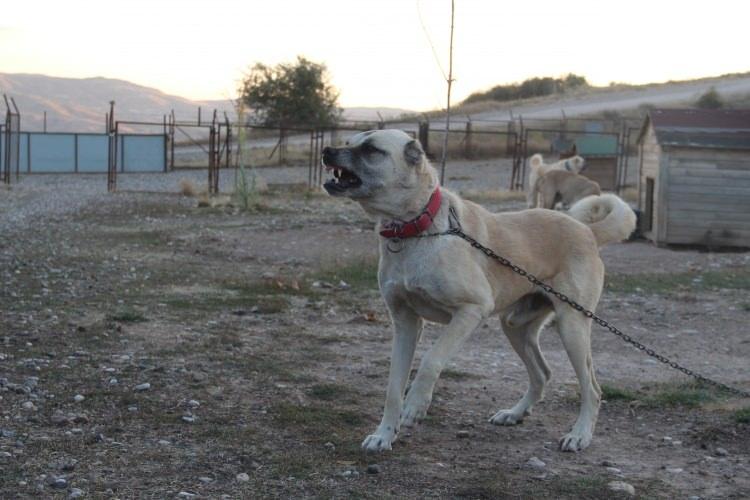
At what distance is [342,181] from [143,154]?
Answer: 36.9m

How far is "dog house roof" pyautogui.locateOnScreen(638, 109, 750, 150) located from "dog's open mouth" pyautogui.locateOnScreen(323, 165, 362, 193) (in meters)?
13.0

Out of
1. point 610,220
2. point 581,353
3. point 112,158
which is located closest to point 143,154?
point 112,158

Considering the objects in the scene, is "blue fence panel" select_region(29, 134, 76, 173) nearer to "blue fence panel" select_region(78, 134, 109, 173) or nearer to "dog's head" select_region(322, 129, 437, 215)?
"blue fence panel" select_region(78, 134, 109, 173)

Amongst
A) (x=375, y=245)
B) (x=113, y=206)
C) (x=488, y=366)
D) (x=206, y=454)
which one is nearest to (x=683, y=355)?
(x=488, y=366)

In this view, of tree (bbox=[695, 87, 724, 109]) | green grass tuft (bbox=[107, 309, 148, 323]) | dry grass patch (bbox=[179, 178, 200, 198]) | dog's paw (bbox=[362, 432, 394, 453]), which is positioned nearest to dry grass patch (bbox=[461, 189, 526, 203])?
dry grass patch (bbox=[179, 178, 200, 198])

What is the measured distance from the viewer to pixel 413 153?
548 centimetres

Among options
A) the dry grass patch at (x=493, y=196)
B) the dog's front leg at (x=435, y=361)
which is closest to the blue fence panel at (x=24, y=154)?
the dry grass patch at (x=493, y=196)

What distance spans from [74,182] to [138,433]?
29533 mm

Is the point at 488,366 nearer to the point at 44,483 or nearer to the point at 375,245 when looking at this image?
the point at 44,483

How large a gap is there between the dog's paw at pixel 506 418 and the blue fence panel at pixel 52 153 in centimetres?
3597

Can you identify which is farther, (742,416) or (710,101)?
(710,101)

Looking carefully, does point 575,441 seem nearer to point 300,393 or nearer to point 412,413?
point 412,413

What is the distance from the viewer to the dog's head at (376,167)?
5.32 m

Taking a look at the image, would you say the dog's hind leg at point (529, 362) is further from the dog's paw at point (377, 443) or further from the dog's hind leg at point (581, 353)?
the dog's paw at point (377, 443)
